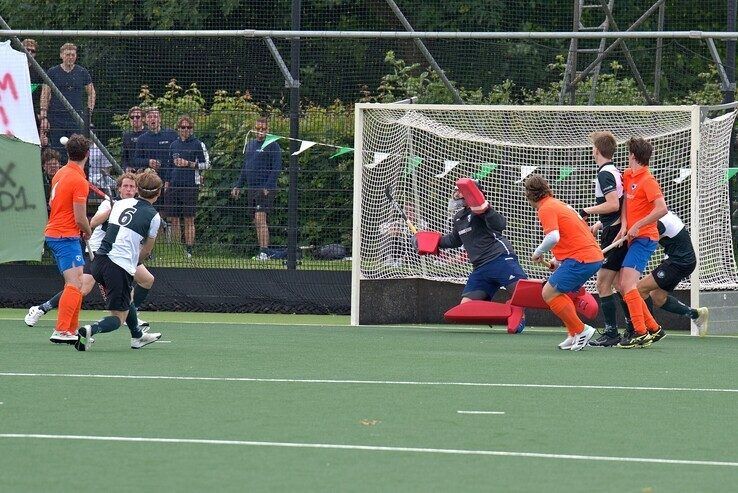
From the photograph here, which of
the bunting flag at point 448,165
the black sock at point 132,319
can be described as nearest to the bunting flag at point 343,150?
the bunting flag at point 448,165

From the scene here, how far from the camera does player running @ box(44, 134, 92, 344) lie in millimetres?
11156

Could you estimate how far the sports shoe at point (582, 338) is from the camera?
11664 mm

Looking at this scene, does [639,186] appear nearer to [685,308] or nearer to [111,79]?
[685,308]

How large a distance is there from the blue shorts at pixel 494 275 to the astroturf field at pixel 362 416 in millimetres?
1501

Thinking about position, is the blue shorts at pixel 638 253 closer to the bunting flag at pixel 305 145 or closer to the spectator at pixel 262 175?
the bunting flag at pixel 305 145

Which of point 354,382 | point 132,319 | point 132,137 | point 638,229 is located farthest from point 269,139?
point 354,382

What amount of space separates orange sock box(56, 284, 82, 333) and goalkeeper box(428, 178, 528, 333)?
4024 millimetres

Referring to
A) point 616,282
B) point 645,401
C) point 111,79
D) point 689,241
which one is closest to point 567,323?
point 616,282

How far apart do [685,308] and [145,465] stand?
24.3 ft

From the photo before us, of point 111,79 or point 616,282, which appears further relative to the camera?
point 111,79

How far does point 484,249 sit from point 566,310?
7.79ft

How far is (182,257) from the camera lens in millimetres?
15883

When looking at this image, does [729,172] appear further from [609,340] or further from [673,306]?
[609,340]

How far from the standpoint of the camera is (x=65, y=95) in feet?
53.7
